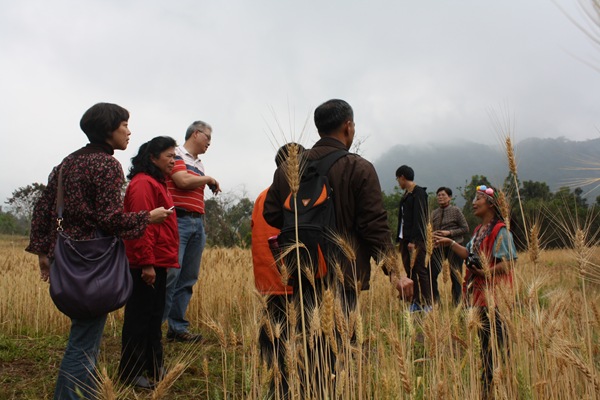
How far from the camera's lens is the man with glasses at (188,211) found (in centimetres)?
400

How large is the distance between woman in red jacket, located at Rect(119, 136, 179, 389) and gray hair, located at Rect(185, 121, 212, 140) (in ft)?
3.03

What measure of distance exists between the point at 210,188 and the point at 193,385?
1.59 meters

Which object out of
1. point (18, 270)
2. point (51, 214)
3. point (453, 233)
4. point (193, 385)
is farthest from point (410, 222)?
point (18, 270)

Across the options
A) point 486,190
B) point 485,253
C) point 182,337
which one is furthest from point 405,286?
point 182,337

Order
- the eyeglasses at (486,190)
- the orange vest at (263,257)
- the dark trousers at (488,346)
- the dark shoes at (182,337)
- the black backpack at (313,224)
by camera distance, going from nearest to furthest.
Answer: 1. the black backpack at (313,224)
2. the dark trousers at (488,346)
3. the orange vest at (263,257)
4. the eyeglasses at (486,190)
5. the dark shoes at (182,337)

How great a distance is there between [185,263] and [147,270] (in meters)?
1.17

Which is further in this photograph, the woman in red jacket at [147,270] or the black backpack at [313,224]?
the woman in red jacket at [147,270]

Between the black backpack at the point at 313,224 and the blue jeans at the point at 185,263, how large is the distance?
1791 millimetres

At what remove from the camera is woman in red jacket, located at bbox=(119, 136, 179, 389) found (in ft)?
9.98

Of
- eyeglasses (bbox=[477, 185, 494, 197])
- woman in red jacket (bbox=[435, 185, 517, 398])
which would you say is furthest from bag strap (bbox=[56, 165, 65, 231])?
eyeglasses (bbox=[477, 185, 494, 197])

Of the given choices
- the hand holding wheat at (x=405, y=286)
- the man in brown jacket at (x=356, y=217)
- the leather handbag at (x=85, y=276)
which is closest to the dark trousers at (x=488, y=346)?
the hand holding wheat at (x=405, y=286)

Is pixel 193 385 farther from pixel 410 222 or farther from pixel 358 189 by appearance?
pixel 410 222

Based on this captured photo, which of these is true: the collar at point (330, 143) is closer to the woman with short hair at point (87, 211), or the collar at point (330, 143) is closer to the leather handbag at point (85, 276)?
the woman with short hair at point (87, 211)

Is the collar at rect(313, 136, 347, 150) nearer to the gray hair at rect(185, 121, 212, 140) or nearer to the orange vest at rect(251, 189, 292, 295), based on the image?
the orange vest at rect(251, 189, 292, 295)
